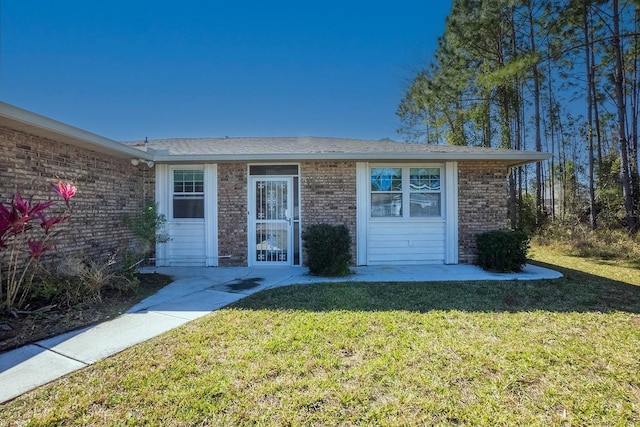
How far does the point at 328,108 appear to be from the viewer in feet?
45.3

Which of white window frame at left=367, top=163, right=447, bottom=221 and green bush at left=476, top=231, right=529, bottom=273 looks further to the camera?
white window frame at left=367, top=163, right=447, bottom=221

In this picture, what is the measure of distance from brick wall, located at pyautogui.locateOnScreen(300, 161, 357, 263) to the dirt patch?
392 cm

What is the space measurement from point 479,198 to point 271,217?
5088mm

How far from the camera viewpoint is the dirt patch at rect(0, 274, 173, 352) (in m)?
3.32

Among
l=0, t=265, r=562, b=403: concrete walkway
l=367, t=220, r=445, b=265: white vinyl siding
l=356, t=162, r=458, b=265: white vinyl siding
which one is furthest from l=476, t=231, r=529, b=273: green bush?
l=367, t=220, r=445, b=265: white vinyl siding

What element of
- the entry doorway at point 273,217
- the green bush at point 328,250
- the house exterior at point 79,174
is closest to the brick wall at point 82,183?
the house exterior at point 79,174

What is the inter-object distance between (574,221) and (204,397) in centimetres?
1529

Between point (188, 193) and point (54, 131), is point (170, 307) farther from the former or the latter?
point (188, 193)

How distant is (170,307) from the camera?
4473 mm

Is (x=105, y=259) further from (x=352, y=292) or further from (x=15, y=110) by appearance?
(x=352, y=292)

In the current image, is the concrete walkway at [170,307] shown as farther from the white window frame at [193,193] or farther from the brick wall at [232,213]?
the white window frame at [193,193]

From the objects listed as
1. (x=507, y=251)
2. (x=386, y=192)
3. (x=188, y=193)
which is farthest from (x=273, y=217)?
(x=507, y=251)

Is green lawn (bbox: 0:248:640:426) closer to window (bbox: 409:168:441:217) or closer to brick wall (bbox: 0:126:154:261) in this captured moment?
window (bbox: 409:168:441:217)

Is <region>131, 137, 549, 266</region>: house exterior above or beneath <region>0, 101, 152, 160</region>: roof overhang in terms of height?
beneath
